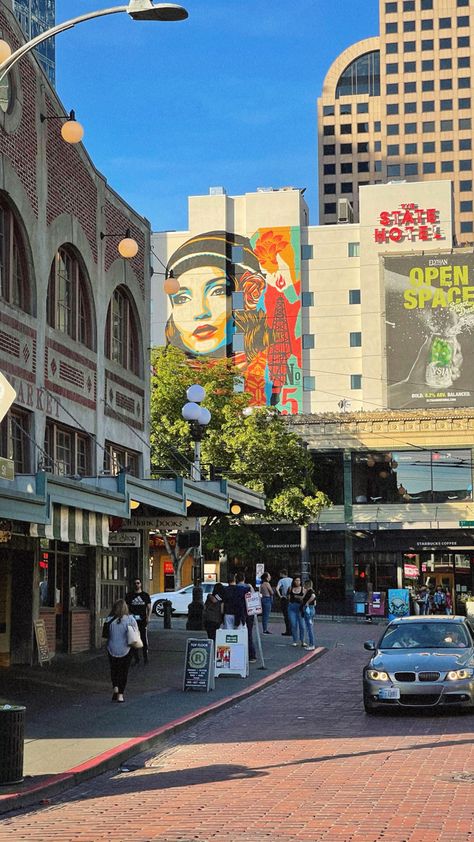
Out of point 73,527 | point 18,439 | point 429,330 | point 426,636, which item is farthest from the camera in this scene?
point 429,330

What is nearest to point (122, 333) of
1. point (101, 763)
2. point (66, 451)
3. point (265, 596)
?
point (66, 451)

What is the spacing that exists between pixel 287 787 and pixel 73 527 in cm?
829

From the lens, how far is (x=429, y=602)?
5106cm

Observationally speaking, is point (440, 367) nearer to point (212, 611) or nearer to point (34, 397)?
point (34, 397)

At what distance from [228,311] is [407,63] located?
2568 inches

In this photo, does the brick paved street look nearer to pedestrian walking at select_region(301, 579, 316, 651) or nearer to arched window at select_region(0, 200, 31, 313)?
arched window at select_region(0, 200, 31, 313)

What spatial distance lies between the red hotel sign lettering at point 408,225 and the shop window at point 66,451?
59.6 metres

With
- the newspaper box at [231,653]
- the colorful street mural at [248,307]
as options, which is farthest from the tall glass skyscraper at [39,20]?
the newspaper box at [231,653]

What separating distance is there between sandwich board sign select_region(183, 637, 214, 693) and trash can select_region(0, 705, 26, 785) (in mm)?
8481

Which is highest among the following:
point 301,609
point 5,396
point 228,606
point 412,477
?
point 412,477

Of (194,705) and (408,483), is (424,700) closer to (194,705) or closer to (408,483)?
(194,705)

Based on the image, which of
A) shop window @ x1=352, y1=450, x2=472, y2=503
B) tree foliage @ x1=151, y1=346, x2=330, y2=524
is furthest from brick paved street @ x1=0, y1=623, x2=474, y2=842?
shop window @ x1=352, y1=450, x2=472, y2=503

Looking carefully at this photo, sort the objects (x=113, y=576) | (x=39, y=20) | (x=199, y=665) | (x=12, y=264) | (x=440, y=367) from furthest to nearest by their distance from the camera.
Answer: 1. (x=39, y=20)
2. (x=440, y=367)
3. (x=113, y=576)
4. (x=12, y=264)
5. (x=199, y=665)

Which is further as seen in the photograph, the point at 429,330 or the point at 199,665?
the point at 429,330
